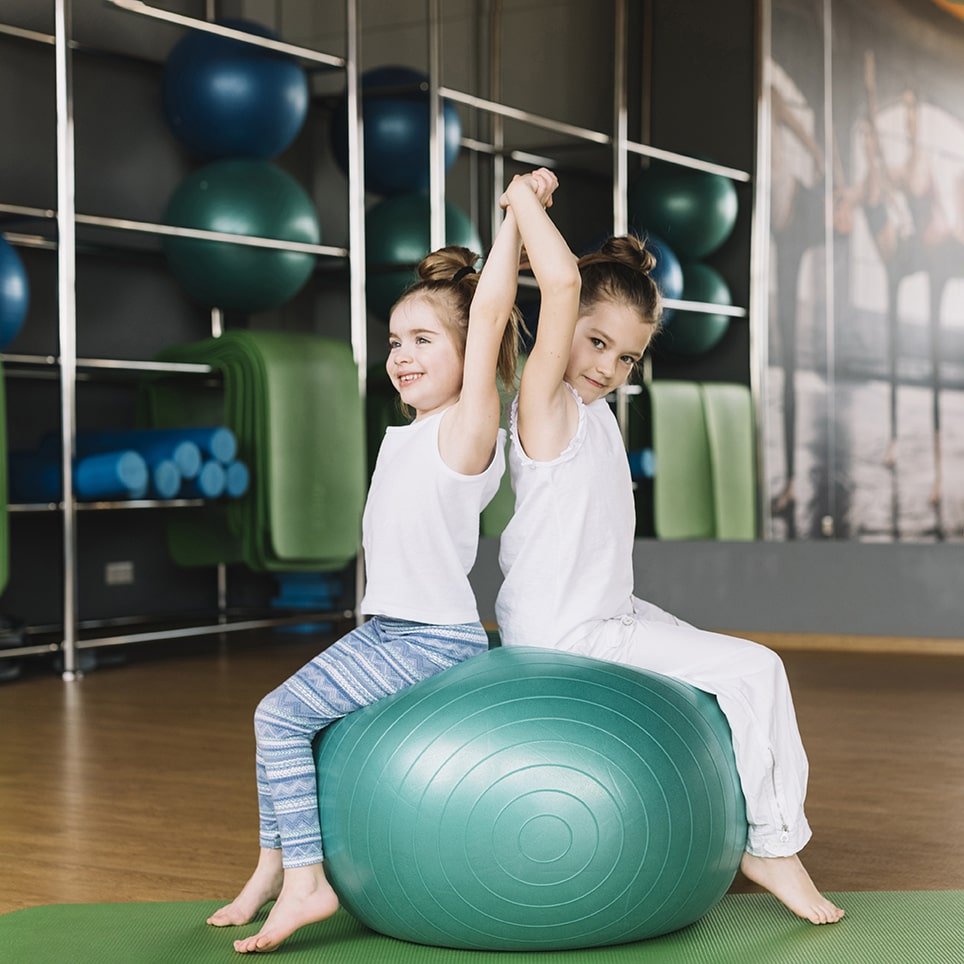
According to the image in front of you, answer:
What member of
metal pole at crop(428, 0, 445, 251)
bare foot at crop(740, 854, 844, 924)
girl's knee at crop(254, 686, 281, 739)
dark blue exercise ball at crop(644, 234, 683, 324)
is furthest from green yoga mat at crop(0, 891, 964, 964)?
dark blue exercise ball at crop(644, 234, 683, 324)

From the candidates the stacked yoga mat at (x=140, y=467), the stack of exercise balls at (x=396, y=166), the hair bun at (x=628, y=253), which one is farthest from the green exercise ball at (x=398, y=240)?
the hair bun at (x=628, y=253)

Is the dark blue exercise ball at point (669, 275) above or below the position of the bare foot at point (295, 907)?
above

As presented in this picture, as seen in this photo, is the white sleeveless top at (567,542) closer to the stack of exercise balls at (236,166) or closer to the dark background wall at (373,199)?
the stack of exercise balls at (236,166)

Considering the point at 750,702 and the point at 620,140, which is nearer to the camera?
the point at 750,702

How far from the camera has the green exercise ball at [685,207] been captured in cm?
559

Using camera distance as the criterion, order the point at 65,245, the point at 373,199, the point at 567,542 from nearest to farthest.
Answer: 1. the point at 567,542
2. the point at 65,245
3. the point at 373,199

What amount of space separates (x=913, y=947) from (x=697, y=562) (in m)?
3.20

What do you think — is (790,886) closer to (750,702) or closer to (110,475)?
(750,702)

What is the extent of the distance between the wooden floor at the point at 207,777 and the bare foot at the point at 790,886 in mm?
232

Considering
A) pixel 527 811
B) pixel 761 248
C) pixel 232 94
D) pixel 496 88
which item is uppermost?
pixel 496 88

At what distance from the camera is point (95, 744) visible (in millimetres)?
3154

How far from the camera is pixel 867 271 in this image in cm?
520

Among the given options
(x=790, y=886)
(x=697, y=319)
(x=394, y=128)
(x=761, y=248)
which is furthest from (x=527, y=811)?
(x=761, y=248)

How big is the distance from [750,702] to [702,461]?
3744 millimetres
